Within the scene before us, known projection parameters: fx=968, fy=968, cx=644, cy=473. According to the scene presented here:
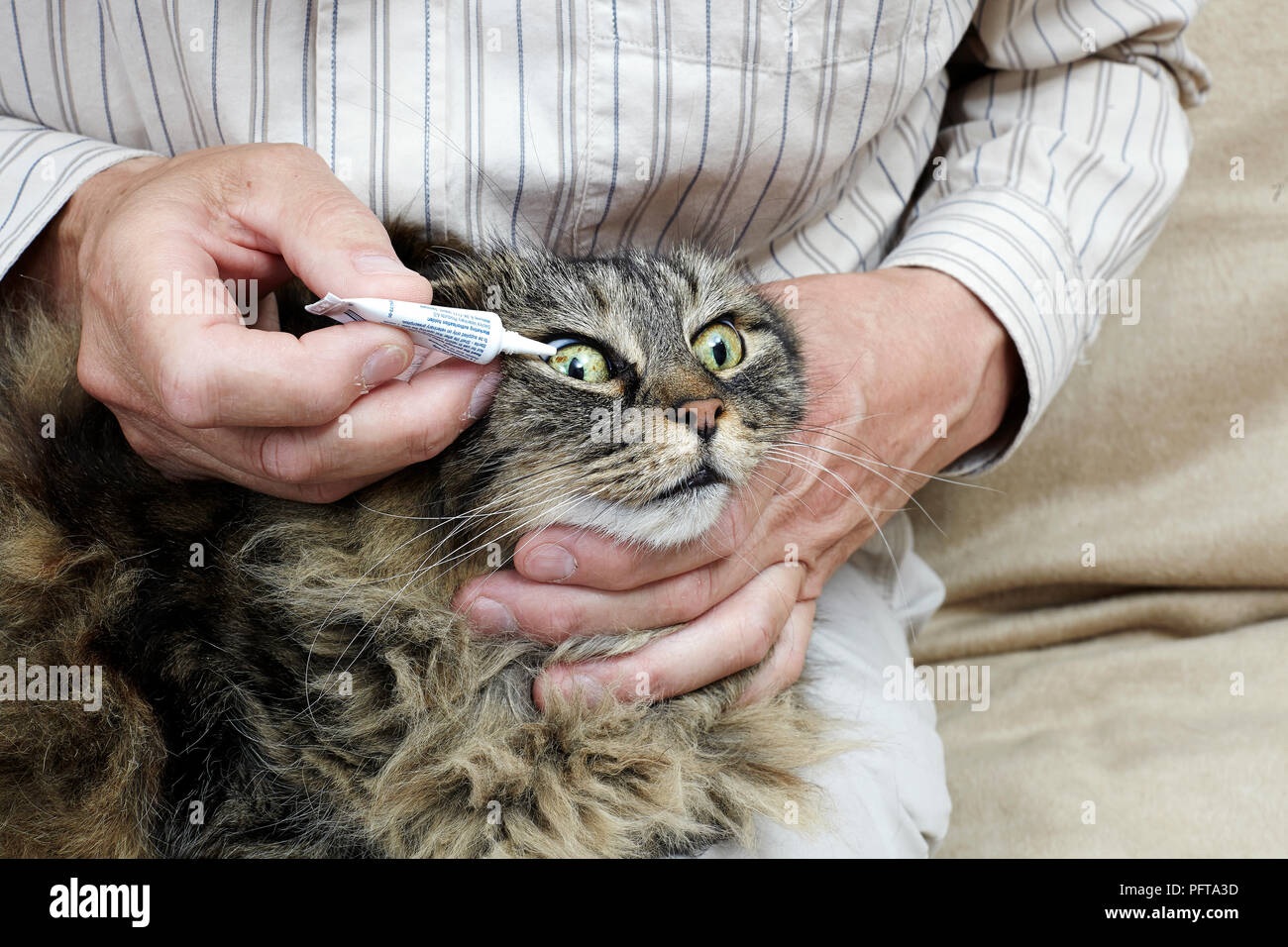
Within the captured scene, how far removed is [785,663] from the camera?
43.4 inches

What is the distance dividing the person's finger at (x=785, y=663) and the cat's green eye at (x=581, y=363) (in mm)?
385

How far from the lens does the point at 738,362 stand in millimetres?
1059

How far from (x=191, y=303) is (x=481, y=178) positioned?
0.41 m

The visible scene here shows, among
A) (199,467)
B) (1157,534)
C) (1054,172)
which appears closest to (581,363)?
(199,467)

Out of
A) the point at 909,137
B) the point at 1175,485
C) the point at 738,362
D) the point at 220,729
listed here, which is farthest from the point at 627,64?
the point at 1175,485

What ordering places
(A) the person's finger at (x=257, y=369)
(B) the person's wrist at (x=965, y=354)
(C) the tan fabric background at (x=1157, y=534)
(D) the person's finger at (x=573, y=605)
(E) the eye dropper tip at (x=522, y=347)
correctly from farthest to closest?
(C) the tan fabric background at (x=1157, y=534) < (B) the person's wrist at (x=965, y=354) < (D) the person's finger at (x=573, y=605) < (E) the eye dropper tip at (x=522, y=347) < (A) the person's finger at (x=257, y=369)

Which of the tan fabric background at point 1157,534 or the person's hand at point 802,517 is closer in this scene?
the person's hand at point 802,517

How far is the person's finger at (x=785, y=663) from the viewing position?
1.08 m

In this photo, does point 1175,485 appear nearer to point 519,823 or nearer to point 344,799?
point 519,823

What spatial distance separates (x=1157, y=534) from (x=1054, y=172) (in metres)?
0.60

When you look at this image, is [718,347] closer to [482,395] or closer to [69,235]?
[482,395]

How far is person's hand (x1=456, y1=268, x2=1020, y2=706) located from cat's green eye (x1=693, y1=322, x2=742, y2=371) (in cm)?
11

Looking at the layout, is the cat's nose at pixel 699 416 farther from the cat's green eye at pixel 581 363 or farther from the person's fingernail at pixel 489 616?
the person's fingernail at pixel 489 616

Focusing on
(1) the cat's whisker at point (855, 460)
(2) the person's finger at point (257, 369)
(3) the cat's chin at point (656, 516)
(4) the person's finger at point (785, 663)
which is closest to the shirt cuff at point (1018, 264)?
(1) the cat's whisker at point (855, 460)
